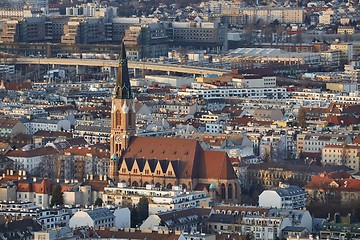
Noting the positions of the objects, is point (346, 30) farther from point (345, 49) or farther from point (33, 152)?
point (33, 152)

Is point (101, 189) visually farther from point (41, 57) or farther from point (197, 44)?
point (197, 44)

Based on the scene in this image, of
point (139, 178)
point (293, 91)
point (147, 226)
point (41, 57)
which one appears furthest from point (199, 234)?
point (41, 57)

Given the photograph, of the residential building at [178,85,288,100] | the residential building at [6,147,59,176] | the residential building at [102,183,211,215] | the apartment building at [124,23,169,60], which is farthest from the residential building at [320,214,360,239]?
the apartment building at [124,23,169,60]

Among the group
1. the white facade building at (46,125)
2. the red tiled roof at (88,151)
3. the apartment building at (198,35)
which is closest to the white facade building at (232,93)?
the white facade building at (46,125)

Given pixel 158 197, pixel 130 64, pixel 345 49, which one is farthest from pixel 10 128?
pixel 345 49

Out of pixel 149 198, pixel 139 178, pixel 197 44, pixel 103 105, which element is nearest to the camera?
pixel 149 198

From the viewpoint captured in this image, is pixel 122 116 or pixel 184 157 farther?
pixel 122 116
